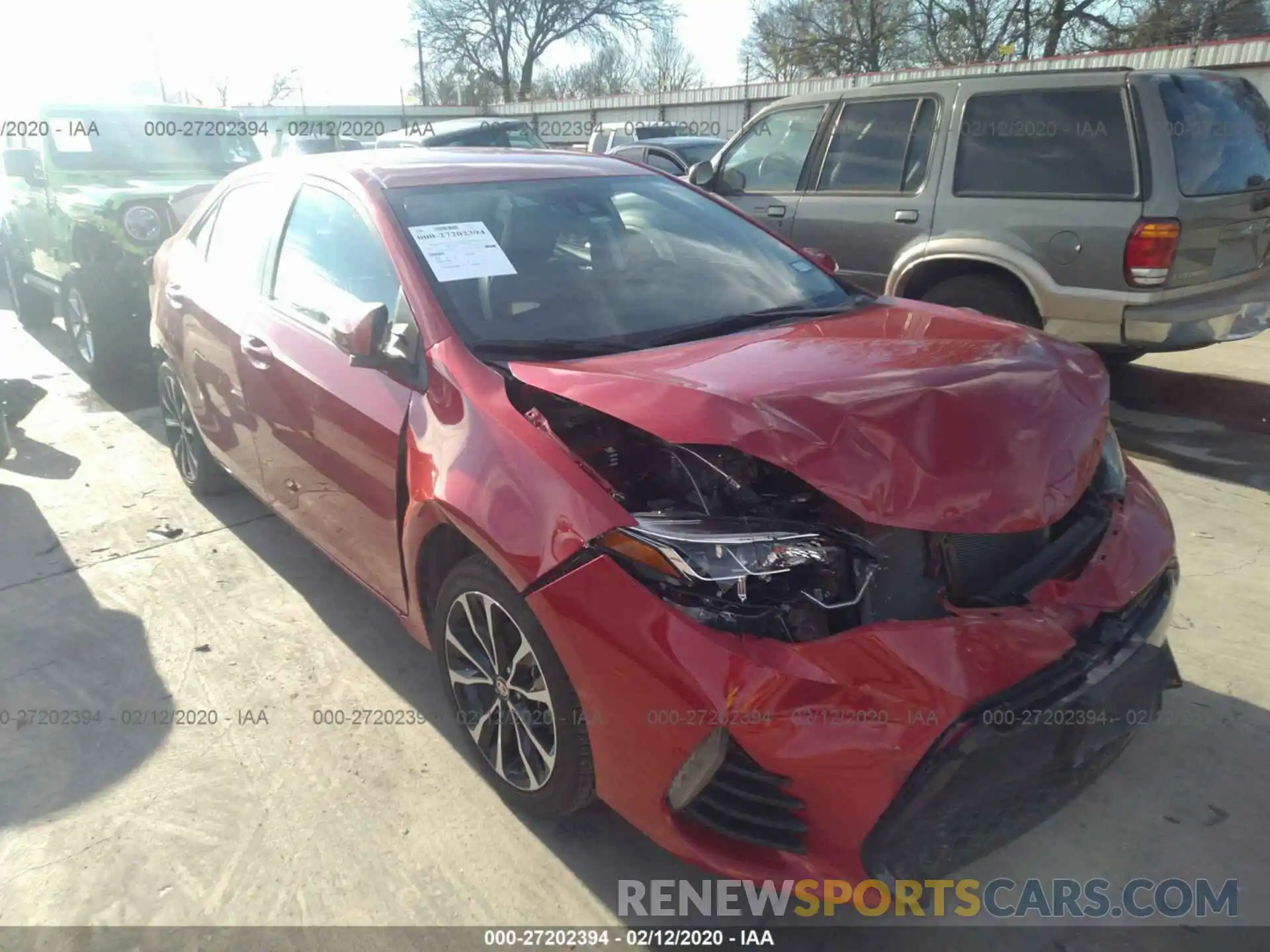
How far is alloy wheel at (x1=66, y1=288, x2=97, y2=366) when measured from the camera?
6816 millimetres

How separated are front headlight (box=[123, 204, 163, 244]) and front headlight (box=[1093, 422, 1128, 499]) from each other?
6.43 m

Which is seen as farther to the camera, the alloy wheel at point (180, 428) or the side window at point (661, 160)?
the side window at point (661, 160)

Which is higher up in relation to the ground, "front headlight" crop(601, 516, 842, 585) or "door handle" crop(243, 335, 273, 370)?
"door handle" crop(243, 335, 273, 370)

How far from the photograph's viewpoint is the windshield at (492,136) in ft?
49.4

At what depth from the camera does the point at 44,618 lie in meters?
3.74

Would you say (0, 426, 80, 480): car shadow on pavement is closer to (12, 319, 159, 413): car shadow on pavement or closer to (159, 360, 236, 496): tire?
(12, 319, 159, 413): car shadow on pavement

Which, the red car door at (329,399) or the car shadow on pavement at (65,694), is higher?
the red car door at (329,399)

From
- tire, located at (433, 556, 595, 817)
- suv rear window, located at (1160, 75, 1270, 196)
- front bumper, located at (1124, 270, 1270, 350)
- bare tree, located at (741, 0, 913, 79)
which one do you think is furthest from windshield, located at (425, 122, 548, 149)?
bare tree, located at (741, 0, 913, 79)

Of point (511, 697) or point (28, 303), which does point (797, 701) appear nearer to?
point (511, 697)

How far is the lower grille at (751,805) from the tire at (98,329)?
646 cm

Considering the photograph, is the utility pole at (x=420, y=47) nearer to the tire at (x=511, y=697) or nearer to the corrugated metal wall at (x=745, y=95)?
the corrugated metal wall at (x=745, y=95)

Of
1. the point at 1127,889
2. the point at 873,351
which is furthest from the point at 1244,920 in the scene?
the point at 873,351

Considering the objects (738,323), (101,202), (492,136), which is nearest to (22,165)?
(101,202)

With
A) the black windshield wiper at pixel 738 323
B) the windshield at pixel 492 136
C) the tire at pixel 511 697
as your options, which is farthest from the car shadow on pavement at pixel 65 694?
the windshield at pixel 492 136
